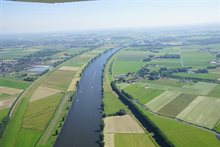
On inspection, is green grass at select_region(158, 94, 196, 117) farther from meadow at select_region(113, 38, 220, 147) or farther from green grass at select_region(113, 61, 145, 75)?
green grass at select_region(113, 61, 145, 75)

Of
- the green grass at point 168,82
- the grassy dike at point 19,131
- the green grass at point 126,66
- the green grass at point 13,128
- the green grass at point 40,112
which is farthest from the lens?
the green grass at point 126,66

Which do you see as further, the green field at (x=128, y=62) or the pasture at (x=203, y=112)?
the green field at (x=128, y=62)

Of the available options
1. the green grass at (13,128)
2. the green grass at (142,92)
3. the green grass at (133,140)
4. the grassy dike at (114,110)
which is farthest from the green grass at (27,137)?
the green grass at (142,92)

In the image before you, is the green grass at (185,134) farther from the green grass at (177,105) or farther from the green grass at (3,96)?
the green grass at (3,96)

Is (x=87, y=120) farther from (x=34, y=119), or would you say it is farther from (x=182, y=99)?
(x=182, y=99)

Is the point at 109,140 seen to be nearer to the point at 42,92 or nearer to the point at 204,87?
the point at 42,92

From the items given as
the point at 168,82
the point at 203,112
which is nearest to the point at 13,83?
the point at 168,82
